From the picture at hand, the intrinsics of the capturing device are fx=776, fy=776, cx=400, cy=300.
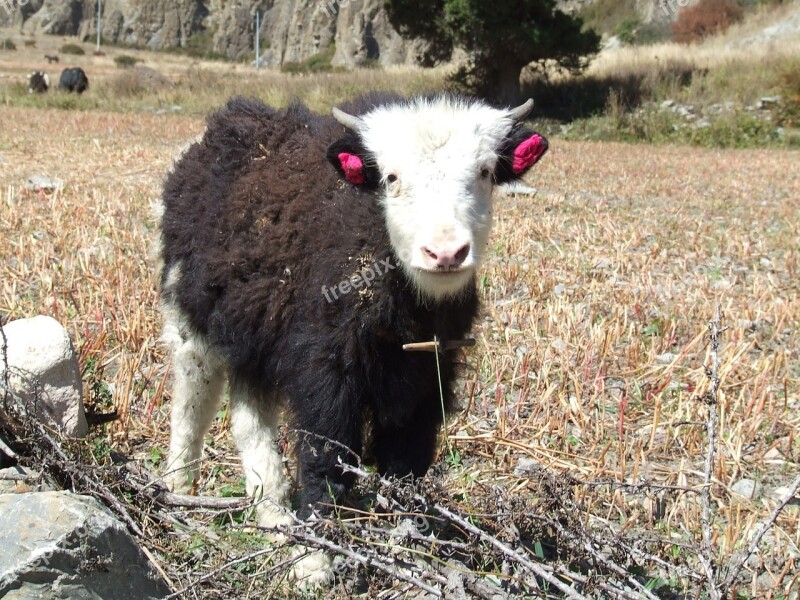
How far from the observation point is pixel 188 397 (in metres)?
4.39

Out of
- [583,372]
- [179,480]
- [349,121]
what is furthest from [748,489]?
[179,480]

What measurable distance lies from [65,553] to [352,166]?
203 centimetres

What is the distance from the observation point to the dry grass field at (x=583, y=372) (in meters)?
3.48

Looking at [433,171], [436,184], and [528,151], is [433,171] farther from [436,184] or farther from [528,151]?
[528,151]

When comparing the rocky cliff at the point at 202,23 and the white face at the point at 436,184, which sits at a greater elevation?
the white face at the point at 436,184

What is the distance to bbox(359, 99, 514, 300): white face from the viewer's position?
325 centimetres

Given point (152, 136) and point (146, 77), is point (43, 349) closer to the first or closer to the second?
point (152, 136)

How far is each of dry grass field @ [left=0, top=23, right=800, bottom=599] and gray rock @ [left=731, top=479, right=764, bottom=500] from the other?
5 centimetres

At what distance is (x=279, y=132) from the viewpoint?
14.0 feet

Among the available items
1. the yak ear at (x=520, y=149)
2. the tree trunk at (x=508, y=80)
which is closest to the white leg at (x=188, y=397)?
the yak ear at (x=520, y=149)

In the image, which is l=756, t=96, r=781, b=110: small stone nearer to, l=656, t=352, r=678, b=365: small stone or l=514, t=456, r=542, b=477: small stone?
l=656, t=352, r=678, b=365: small stone

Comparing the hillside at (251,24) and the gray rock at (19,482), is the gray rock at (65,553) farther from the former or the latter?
the hillside at (251,24)

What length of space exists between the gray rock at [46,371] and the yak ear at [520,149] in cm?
240

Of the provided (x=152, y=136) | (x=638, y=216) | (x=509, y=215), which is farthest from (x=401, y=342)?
(x=152, y=136)
